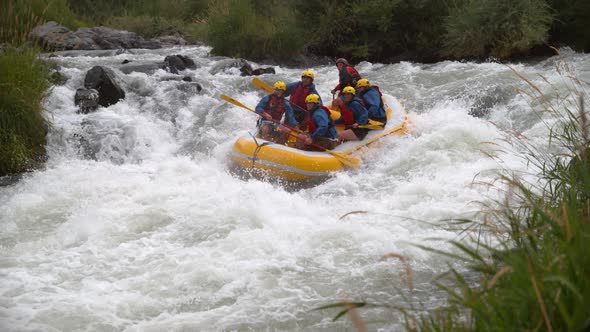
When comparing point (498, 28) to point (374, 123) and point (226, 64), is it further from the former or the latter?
point (374, 123)

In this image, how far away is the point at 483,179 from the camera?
547 cm

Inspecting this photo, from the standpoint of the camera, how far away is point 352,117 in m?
6.74

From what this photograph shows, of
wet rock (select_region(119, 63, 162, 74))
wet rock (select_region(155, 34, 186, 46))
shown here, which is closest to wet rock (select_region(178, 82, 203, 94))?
wet rock (select_region(119, 63, 162, 74))

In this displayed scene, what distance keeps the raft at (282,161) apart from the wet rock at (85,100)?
255 cm

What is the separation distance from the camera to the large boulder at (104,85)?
8164 mm

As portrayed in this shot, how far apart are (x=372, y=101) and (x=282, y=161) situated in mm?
1562

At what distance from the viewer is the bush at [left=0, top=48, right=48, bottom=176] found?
5.93 m

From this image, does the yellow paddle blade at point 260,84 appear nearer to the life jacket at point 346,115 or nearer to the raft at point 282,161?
the life jacket at point 346,115

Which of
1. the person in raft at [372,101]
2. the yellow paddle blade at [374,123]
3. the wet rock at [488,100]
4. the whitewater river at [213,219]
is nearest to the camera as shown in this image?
the whitewater river at [213,219]

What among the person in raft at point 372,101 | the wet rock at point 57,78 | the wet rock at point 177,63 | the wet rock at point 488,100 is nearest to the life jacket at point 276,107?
the person in raft at point 372,101

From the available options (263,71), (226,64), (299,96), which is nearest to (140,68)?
(226,64)

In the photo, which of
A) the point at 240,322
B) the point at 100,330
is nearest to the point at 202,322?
the point at 240,322

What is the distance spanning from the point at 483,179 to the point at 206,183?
2668mm

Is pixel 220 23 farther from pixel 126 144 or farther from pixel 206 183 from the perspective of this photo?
pixel 206 183
